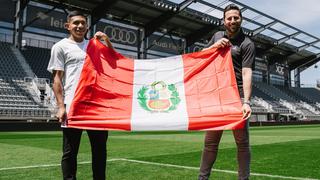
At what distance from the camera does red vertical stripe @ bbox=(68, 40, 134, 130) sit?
3.72 meters

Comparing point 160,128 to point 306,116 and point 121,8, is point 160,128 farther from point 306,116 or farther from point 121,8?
point 306,116

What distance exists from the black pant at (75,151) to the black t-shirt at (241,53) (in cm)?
146

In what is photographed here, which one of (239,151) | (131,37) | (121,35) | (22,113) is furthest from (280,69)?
(239,151)

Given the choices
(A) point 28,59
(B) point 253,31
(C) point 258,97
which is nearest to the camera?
(A) point 28,59

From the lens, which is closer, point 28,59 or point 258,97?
point 28,59

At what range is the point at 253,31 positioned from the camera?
4103cm

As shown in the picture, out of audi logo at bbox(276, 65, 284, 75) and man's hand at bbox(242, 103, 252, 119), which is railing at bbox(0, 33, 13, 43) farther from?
audi logo at bbox(276, 65, 284, 75)

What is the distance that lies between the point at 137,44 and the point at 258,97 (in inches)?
777

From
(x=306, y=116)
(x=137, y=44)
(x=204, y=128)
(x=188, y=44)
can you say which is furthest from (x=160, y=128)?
(x=306, y=116)

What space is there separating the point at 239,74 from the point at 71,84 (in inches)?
65.8

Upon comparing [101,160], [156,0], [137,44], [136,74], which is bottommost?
[101,160]

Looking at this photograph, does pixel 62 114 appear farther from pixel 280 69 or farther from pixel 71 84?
A: pixel 280 69

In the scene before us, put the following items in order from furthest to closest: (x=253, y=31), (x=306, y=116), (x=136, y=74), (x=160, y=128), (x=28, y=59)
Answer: (x=306, y=116)
(x=253, y=31)
(x=28, y=59)
(x=136, y=74)
(x=160, y=128)

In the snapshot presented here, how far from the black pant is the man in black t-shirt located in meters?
1.01
